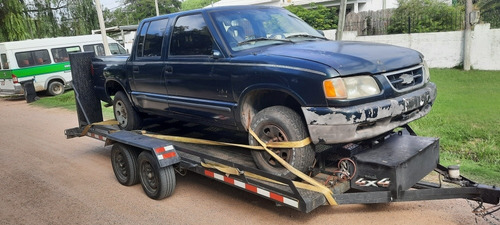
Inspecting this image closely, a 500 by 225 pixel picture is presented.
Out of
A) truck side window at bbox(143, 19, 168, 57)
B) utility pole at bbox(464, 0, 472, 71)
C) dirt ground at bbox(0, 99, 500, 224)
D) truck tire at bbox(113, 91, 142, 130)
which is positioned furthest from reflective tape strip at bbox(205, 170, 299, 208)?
utility pole at bbox(464, 0, 472, 71)

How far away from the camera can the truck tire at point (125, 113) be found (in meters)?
6.42

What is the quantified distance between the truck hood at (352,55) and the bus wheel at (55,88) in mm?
17043

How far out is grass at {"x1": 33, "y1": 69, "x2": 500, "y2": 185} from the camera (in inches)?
218

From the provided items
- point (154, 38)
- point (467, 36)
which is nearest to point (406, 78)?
point (154, 38)

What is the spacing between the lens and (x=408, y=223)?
4.06 meters

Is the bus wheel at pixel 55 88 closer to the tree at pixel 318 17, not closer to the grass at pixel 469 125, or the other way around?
the grass at pixel 469 125

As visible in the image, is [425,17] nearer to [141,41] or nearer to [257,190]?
[141,41]

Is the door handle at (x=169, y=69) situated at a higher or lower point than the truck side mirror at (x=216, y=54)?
lower

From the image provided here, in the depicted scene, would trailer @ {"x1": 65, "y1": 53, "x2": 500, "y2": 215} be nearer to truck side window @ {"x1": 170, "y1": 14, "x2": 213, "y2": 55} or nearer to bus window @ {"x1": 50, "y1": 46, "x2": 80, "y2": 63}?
truck side window @ {"x1": 170, "y1": 14, "x2": 213, "y2": 55}

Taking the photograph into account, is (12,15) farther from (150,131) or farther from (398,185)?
(398,185)

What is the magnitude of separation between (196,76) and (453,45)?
12.3 metres

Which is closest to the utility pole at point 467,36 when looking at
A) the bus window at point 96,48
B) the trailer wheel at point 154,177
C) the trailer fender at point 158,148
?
the trailer fender at point 158,148

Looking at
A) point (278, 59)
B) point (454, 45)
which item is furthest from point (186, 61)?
point (454, 45)

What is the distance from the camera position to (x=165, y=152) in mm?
4883
